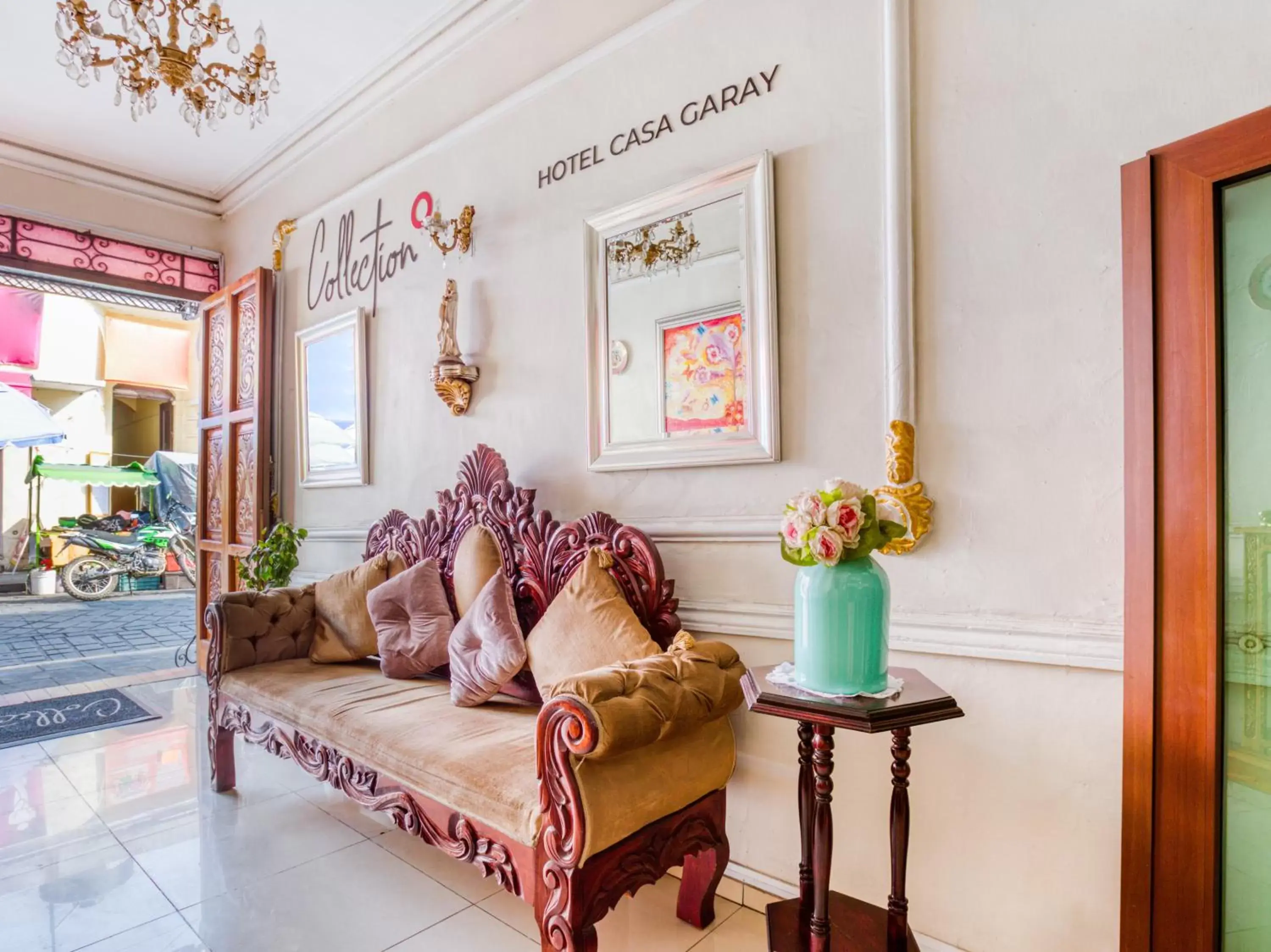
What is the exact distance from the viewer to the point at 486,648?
2391 mm

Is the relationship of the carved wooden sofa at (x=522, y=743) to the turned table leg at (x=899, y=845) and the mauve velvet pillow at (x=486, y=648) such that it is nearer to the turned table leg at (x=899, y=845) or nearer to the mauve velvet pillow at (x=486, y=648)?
the mauve velvet pillow at (x=486, y=648)

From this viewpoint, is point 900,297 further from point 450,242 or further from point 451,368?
point 450,242

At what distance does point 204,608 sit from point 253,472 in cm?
134

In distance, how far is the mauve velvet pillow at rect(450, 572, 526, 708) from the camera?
2.34m

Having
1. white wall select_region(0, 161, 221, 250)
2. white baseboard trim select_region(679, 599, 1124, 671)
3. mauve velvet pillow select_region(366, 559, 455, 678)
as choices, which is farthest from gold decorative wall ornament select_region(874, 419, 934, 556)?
white wall select_region(0, 161, 221, 250)

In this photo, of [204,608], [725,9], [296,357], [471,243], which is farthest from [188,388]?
[725,9]

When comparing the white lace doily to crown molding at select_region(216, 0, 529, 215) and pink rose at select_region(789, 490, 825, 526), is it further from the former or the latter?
crown molding at select_region(216, 0, 529, 215)

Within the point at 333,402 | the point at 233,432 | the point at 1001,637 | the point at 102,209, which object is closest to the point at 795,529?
the point at 1001,637

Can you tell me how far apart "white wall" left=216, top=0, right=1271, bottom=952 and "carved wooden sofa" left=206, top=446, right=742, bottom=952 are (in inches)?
10.5

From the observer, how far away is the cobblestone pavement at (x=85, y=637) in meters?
4.97

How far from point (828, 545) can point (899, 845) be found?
29.3 inches

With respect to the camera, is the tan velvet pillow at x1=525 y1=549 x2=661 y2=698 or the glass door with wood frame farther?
the tan velvet pillow at x1=525 y1=549 x2=661 y2=698

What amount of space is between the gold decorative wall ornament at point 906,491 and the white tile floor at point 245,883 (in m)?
1.21

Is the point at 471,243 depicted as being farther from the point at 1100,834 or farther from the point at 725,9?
the point at 1100,834
